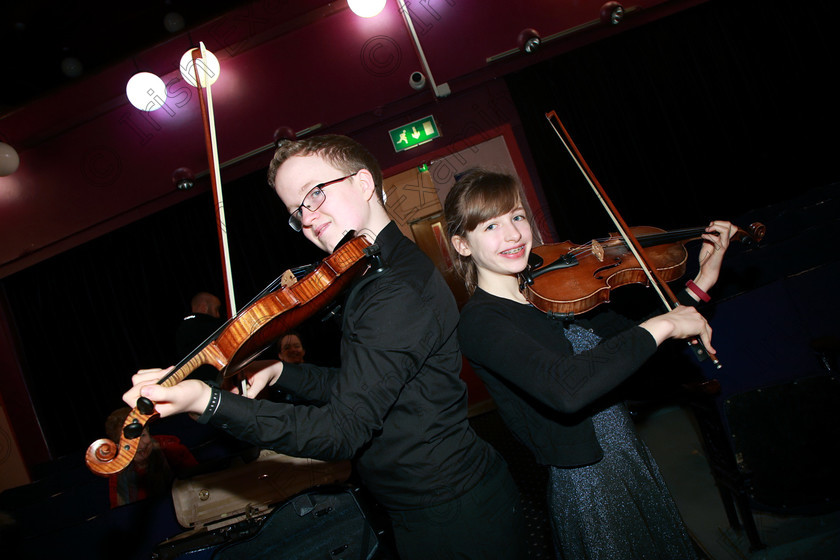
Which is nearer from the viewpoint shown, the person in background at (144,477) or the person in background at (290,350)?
the person in background at (144,477)

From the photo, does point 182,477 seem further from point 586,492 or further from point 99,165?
point 99,165

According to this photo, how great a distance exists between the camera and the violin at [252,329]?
812mm

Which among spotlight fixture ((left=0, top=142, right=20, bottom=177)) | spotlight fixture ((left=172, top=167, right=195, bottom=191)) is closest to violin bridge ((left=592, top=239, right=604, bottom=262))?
spotlight fixture ((left=172, top=167, right=195, bottom=191))

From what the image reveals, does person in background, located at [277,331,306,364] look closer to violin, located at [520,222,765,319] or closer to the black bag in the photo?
the black bag

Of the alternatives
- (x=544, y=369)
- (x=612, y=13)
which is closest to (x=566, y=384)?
(x=544, y=369)

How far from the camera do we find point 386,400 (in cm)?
99

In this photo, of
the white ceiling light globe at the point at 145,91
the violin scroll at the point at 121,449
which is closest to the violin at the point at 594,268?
the violin scroll at the point at 121,449

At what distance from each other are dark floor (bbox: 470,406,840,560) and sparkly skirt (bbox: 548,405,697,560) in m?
1.07

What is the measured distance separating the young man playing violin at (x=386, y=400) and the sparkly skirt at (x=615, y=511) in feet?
0.58

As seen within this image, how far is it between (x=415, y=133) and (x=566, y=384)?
424 centimetres

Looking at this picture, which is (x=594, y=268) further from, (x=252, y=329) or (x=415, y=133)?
(x=415, y=133)

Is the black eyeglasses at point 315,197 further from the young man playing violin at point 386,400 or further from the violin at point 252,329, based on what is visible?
the violin at point 252,329

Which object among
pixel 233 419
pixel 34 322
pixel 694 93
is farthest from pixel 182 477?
pixel 694 93

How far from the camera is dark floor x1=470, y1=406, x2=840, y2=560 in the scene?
1931mm
